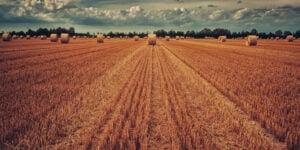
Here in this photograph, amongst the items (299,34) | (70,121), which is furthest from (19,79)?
(299,34)

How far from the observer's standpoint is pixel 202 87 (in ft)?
31.1

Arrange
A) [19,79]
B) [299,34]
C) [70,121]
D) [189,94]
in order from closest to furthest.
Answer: [70,121] < [189,94] < [19,79] < [299,34]

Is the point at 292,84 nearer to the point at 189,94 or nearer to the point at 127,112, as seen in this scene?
the point at 189,94

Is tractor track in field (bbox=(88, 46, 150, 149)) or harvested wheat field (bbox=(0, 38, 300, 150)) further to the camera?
harvested wheat field (bbox=(0, 38, 300, 150))

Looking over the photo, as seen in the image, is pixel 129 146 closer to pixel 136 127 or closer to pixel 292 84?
pixel 136 127

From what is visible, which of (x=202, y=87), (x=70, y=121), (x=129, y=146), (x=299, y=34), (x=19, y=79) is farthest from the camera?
(x=299, y=34)

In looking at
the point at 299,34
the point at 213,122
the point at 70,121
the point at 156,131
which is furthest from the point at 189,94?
the point at 299,34

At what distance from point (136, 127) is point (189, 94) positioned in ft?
11.6

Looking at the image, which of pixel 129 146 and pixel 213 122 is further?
pixel 213 122

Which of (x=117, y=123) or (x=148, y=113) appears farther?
(x=148, y=113)

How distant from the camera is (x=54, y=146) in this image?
439 centimetres

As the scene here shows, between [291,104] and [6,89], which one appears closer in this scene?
[291,104]

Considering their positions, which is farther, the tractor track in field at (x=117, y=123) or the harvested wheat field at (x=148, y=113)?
the harvested wheat field at (x=148, y=113)

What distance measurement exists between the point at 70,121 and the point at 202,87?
17.7 ft
